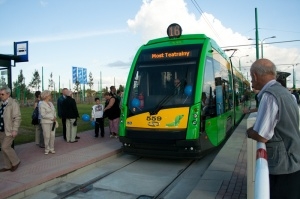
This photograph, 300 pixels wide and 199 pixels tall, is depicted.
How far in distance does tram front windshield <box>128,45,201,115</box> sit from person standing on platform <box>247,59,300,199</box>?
487 centimetres

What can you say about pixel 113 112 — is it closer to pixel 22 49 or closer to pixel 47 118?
pixel 47 118

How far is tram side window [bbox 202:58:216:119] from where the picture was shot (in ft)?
25.5

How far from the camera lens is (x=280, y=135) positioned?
2.59 metres

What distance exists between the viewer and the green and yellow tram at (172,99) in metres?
7.38

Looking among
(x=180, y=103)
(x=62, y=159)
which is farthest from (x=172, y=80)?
(x=62, y=159)

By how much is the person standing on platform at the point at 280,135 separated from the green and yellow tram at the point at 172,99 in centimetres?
458

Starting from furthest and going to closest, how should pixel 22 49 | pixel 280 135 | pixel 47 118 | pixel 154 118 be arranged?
1. pixel 22 49
2. pixel 47 118
3. pixel 154 118
4. pixel 280 135

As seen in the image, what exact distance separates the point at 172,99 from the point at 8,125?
381cm

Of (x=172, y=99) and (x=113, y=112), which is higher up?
(x=172, y=99)

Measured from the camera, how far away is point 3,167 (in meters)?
7.30

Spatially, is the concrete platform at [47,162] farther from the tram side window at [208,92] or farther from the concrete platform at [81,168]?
the tram side window at [208,92]

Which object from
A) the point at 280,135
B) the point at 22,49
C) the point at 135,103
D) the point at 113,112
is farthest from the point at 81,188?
the point at 113,112

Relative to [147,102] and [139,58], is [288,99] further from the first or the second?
[139,58]

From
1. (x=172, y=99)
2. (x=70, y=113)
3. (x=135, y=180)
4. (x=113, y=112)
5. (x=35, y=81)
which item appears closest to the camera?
(x=135, y=180)
